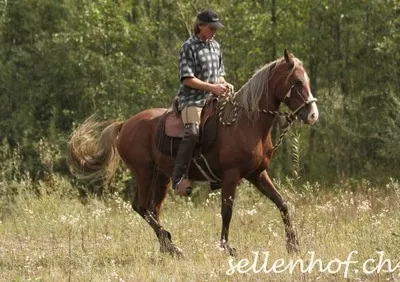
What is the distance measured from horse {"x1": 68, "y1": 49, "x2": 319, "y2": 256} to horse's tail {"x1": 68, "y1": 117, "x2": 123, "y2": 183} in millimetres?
388

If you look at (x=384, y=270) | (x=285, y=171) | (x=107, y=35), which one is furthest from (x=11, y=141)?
(x=384, y=270)

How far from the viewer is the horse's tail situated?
1017 centimetres

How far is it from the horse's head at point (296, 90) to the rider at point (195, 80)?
2.00 ft

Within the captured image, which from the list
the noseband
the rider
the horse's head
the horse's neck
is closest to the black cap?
the rider

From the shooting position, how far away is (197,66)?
28.6ft

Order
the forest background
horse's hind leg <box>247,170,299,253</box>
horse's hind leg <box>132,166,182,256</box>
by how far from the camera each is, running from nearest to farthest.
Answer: horse's hind leg <box>247,170,299,253</box>, horse's hind leg <box>132,166,182,256</box>, the forest background

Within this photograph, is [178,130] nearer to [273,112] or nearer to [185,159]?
[185,159]

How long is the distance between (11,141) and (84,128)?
14.0 m

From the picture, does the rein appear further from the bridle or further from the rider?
the rider

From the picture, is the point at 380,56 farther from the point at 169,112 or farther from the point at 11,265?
the point at 11,265

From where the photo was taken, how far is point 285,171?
71.2ft

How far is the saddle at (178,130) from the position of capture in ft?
28.7

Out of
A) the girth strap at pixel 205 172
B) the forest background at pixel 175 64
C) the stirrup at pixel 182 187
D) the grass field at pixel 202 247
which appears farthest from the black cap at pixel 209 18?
the forest background at pixel 175 64

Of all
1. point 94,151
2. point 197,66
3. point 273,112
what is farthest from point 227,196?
point 94,151
